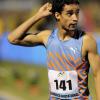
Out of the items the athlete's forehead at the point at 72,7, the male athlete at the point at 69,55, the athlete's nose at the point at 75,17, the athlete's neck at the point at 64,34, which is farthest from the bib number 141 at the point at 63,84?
the athlete's forehead at the point at 72,7

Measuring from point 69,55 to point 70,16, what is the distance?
0.43 m

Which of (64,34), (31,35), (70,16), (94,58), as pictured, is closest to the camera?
(94,58)

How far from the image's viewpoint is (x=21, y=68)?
19922 millimetres

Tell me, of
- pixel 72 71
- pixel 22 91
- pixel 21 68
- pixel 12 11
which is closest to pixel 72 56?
pixel 72 71

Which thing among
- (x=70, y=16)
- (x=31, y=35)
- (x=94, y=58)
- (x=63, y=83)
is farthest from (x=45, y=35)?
(x=94, y=58)

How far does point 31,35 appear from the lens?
23.9 feet

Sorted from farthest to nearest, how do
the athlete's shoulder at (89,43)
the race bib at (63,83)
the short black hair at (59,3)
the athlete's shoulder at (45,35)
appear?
the athlete's shoulder at (45,35), the race bib at (63,83), the short black hair at (59,3), the athlete's shoulder at (89,43)

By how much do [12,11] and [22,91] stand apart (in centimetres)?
1712

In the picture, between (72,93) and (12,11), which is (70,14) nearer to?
(72,93)

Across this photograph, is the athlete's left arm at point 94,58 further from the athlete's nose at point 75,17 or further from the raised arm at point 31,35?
the raised arm at point 31,35

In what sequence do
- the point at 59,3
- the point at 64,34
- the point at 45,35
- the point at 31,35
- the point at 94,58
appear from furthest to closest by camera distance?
the point at 31,35 < the point at 45,35 < the point at 64,34 < the point at 59,3 < the point at 94,58

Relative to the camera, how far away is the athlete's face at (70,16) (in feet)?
22.0

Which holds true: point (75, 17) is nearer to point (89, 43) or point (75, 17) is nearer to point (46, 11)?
point (89, 43)

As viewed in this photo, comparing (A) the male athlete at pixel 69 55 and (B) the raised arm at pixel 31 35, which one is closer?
(A) the male athlete at pixel 69 55
